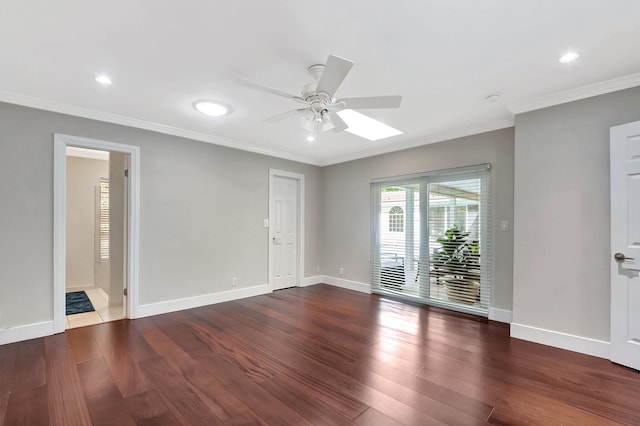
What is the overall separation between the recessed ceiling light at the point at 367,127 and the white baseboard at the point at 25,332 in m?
4.23

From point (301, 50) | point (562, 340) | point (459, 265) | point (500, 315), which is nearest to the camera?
point (301, 50)

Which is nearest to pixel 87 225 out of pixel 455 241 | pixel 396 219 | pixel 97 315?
pixel 97 315

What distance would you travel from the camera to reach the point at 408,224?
4793 millimetres

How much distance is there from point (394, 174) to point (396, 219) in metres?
0.78

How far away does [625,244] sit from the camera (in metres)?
2.61

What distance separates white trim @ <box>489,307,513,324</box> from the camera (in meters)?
3.68

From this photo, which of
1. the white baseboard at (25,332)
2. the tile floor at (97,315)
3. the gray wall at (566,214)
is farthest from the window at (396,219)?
the white baseboard at (25,332)

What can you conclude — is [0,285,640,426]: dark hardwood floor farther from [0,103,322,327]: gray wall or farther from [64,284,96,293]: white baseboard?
[64,284,96,293]: white baseboard

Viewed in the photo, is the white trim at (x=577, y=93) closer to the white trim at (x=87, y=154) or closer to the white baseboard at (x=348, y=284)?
the white baseboard at (x=348, y=284)

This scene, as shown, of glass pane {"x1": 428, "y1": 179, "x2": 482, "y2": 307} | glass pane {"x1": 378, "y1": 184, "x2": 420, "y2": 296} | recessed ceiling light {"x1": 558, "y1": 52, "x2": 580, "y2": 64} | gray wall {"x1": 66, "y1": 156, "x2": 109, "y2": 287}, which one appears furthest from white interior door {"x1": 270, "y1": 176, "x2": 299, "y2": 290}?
recessed ceiling light {"x1": 558, "y1": 52, "x2": 580, "y2": 64}

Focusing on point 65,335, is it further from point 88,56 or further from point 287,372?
point 88,56

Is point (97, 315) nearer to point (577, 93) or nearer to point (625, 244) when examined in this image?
point (625, 244)

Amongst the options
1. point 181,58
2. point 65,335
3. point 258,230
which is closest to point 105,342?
point 65,335

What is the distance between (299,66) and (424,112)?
1.77 meters
